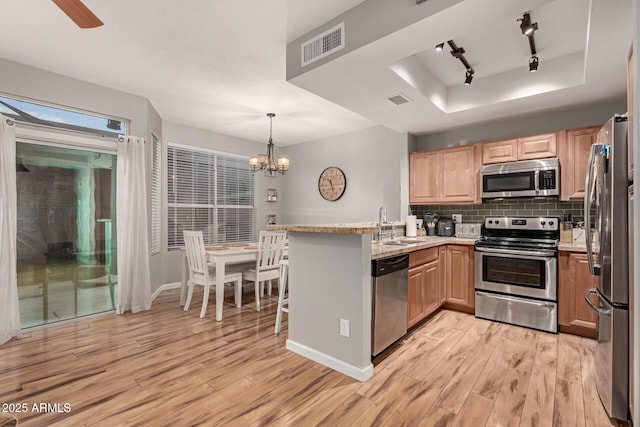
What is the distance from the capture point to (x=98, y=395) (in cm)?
205

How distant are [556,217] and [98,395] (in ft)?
15.4

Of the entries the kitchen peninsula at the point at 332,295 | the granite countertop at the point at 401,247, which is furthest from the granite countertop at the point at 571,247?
the kitchen peninsula at the point at 332,295

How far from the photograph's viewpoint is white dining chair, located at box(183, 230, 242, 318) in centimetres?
362

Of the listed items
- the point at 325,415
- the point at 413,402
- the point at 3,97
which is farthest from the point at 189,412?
the point at 3,97

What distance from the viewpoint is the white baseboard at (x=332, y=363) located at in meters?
2.24

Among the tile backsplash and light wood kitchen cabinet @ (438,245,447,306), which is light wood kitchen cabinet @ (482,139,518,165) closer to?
→ the tile backsplash

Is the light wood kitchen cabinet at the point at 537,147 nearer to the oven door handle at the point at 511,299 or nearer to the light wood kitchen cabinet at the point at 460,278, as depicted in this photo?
the light wood kitchen cabinet at the point at 460,278

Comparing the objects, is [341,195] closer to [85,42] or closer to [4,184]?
[85,42]

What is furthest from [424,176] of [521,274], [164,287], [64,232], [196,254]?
[64,232]

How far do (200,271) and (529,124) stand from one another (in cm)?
448

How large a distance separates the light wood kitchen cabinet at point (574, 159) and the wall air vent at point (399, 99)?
1778 millimetres

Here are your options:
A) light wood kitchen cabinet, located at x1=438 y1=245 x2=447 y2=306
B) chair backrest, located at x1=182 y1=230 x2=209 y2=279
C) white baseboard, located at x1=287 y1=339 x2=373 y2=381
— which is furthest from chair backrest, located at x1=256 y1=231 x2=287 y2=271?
light wood kitchen cabinet, located at x1=438 y1=245 x2=447 y2=306

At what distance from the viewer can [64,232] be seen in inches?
138

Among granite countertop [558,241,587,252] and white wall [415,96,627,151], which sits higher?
white wall [415,96,627,151]
